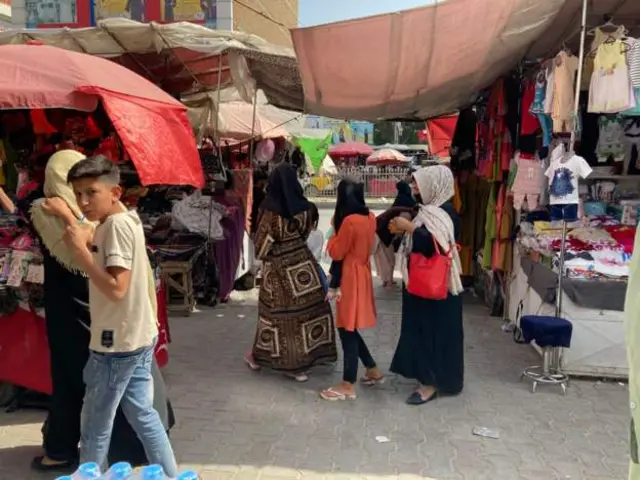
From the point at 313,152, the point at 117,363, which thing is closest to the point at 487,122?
the point at 117,363

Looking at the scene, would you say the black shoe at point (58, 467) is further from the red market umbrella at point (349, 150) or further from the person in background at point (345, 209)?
the red market umbrella at point (349, 150)

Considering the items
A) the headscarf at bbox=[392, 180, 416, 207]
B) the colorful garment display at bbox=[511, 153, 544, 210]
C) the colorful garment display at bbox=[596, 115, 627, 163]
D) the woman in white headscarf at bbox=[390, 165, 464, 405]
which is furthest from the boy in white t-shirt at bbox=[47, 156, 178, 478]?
the colorful garment display at bbox=[596, 115, 627, 163]

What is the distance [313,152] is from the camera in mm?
14781

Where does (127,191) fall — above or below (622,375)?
above

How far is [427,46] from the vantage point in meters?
4.40

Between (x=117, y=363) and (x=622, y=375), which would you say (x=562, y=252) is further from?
(x=117, y=363)

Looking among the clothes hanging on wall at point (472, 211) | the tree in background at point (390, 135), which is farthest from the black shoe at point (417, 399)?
the tree in background at point (390, 135)

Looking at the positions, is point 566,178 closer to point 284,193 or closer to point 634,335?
point 284,193

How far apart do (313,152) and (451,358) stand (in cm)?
1096

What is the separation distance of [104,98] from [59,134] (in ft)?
4.89

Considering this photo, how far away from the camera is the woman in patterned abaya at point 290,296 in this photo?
4551 mm

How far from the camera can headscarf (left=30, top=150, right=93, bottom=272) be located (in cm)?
288

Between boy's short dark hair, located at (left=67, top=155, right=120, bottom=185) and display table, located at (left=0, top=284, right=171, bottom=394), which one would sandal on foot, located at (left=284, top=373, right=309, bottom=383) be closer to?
display table, located at (left=0, top=284, right=171, bottom=394)

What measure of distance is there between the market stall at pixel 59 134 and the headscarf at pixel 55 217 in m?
0.47
